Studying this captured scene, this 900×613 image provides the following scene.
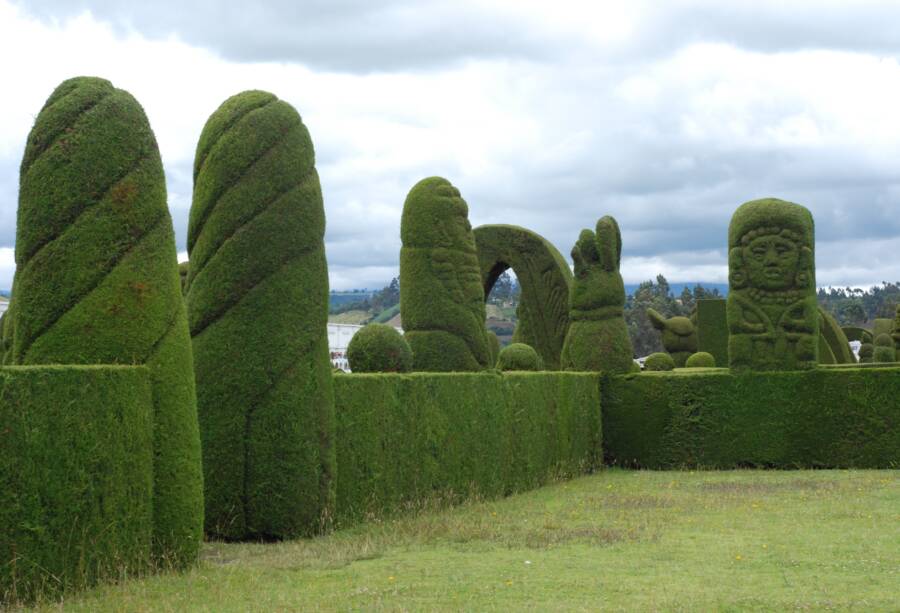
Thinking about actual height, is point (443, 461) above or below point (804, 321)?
below

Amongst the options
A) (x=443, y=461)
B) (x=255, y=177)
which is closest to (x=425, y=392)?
(x=443, y=461)

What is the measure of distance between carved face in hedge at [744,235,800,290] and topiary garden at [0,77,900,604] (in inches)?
108

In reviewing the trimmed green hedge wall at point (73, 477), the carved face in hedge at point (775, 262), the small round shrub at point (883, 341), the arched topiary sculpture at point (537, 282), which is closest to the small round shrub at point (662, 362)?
the arched topiary sculpture at point (537, 282)

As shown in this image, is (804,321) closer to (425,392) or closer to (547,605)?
(425,392)

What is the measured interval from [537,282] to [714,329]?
999cm

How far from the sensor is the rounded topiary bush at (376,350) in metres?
12.8

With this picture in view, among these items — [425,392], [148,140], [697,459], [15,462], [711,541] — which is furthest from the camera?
[697,459]

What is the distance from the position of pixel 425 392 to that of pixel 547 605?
5.89 metres

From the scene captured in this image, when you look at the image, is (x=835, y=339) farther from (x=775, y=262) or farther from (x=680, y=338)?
(x=775, y=262)

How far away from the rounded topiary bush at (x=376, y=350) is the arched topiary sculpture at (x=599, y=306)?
816cm

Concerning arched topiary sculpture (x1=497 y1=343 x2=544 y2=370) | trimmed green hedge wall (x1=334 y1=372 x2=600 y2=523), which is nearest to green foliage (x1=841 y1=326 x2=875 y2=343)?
trimmed green hedge wall (x1=334 y1=372 x2=600 y2=523)

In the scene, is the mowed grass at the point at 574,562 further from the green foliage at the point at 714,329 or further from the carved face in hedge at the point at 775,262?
the green foliage at the point at 714,329

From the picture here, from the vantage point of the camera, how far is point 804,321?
18.9m

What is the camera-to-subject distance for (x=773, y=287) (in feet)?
61.9
